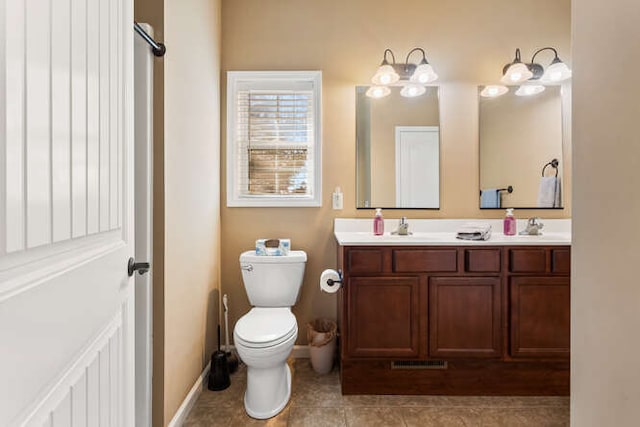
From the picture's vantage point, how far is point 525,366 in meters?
1.83

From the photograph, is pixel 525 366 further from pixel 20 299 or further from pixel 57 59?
pixel 57 59

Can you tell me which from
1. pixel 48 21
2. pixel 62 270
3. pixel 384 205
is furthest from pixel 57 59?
pixel 384 205

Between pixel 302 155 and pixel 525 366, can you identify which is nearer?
pixel 525 366

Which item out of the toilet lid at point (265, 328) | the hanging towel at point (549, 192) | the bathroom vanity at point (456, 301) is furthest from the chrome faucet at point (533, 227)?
the toilet lid at point (265, 328)

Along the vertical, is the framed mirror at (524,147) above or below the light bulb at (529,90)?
below

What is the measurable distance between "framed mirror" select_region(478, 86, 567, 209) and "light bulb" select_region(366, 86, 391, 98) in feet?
2.36

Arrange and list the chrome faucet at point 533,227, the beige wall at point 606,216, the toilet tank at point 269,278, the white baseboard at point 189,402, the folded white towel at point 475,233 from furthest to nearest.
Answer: the chrome faucet at point 533,227, the toilet tank at point 269,278, the folded white towel at point 475,233, the white baseboard at point 189,402, the beige wall at point 606,216

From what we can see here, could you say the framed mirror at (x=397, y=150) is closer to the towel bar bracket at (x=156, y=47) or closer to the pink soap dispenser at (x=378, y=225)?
the pink soap dispenser at (x=378, y=225)

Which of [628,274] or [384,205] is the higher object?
[384,205]

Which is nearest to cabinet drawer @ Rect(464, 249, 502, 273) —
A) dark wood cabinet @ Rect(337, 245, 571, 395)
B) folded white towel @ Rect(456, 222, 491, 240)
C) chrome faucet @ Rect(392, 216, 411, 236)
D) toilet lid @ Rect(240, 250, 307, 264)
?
dark wood cabinet @ Rect(337, 245, 571, 395)

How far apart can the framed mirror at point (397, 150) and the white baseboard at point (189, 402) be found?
1532mm

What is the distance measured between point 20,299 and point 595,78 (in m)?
1.16

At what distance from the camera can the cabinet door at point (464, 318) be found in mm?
1797

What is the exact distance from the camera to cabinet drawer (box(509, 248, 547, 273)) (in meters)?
1.80
